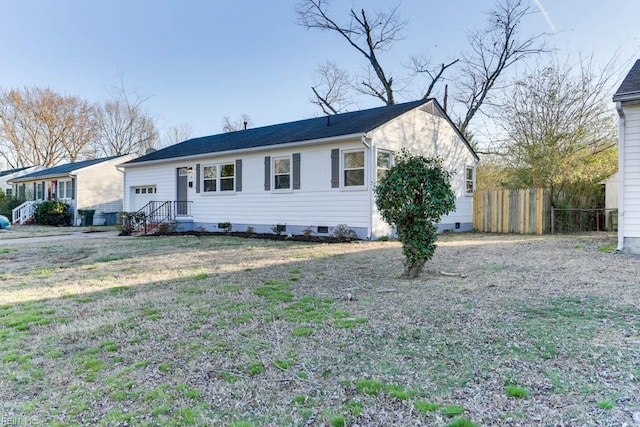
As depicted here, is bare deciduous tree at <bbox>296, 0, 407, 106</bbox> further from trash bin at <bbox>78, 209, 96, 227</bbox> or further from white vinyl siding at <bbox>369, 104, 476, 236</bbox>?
trash bin at <bbox>78, 209, 96, 227</bbox>

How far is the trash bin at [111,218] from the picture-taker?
23403 mm

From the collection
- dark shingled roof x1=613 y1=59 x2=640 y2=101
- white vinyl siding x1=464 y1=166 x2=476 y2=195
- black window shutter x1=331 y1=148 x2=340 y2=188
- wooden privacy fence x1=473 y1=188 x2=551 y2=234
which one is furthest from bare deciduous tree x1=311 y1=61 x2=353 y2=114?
dark shingled roof x1=613 y1=59 x2=640 y2=101

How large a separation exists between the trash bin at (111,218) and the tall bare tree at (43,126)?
17451 millimetres

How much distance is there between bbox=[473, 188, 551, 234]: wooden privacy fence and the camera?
13.9 meters

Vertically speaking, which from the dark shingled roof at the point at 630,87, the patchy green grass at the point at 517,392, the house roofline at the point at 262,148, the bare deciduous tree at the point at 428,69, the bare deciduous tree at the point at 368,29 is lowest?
the patchy green grass at the point at 517,392

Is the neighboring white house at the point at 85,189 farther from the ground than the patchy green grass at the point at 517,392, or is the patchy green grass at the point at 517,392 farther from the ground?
the neighboring white house at the point at 85,189

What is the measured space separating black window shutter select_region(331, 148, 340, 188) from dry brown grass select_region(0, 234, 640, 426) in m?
5.86

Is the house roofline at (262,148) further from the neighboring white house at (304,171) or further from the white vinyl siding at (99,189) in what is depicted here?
the white vinyl siding at (99,189)

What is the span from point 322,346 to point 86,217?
22952 mm

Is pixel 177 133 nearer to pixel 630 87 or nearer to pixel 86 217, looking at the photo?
pixel 86 217

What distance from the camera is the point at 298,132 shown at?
47.4 feet

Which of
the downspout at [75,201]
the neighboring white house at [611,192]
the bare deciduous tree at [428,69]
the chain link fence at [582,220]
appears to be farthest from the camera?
the bare deciduous tree at [428,69]

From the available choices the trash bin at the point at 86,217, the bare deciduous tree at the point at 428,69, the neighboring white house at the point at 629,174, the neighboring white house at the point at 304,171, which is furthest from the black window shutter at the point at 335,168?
the trash bin at the point at 86,217

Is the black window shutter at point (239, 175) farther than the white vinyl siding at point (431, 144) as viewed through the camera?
Yes
